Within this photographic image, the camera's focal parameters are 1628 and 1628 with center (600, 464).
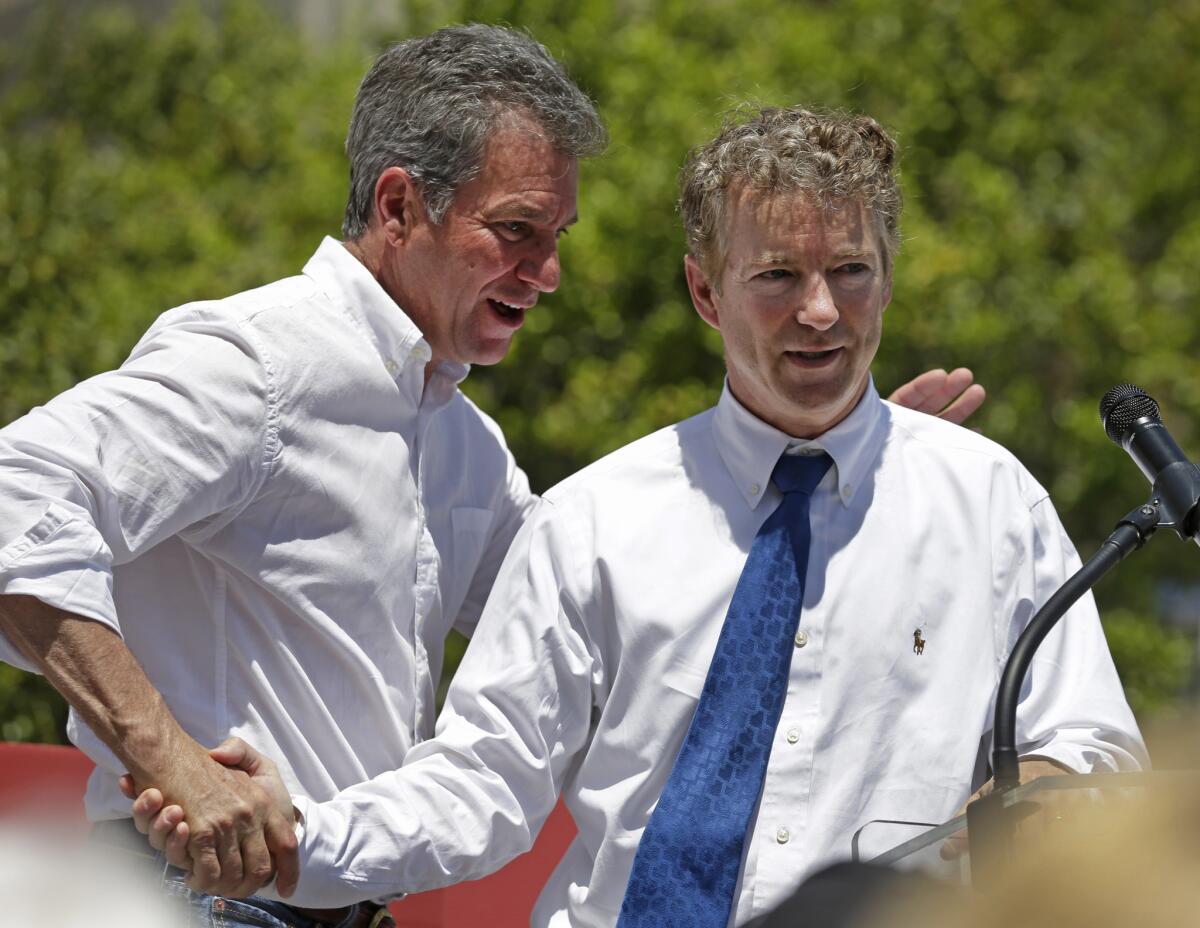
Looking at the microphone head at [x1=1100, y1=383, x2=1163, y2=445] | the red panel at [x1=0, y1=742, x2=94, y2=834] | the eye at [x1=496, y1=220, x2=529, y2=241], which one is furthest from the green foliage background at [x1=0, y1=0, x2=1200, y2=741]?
the microphone head at [x1=1100, y1=383, x2=1163, y2=445]

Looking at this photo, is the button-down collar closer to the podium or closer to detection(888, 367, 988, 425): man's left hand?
detection(888, 367, 988, 425): man's left hand

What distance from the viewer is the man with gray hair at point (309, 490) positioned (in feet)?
8.16

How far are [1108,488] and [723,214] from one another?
5.25 m

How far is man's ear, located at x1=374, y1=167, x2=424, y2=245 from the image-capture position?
10.1 feet

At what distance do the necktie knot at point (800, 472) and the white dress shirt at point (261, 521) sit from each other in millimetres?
673

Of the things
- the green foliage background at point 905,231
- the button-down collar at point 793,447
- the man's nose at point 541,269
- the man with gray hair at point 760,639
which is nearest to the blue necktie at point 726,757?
the man with gray hair at point 760,639

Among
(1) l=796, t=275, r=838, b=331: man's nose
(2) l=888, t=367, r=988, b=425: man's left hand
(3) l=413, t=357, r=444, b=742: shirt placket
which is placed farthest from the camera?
(2) l=888, t=367, r=988, b=425: man's left hand

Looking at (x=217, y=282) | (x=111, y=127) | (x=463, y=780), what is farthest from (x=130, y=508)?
(x=111, y=127)

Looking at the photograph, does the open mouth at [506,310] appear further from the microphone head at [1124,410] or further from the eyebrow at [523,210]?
the microphone head at [1124,410]

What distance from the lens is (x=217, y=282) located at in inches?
308

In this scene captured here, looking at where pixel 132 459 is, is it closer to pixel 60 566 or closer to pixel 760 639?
pixel 60 566

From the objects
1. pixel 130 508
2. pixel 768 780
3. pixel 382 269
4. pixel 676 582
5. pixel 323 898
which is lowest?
pixel 323 898

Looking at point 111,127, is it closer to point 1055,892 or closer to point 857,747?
point 857,747

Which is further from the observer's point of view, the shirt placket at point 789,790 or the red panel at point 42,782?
the red panel at point 42,782
